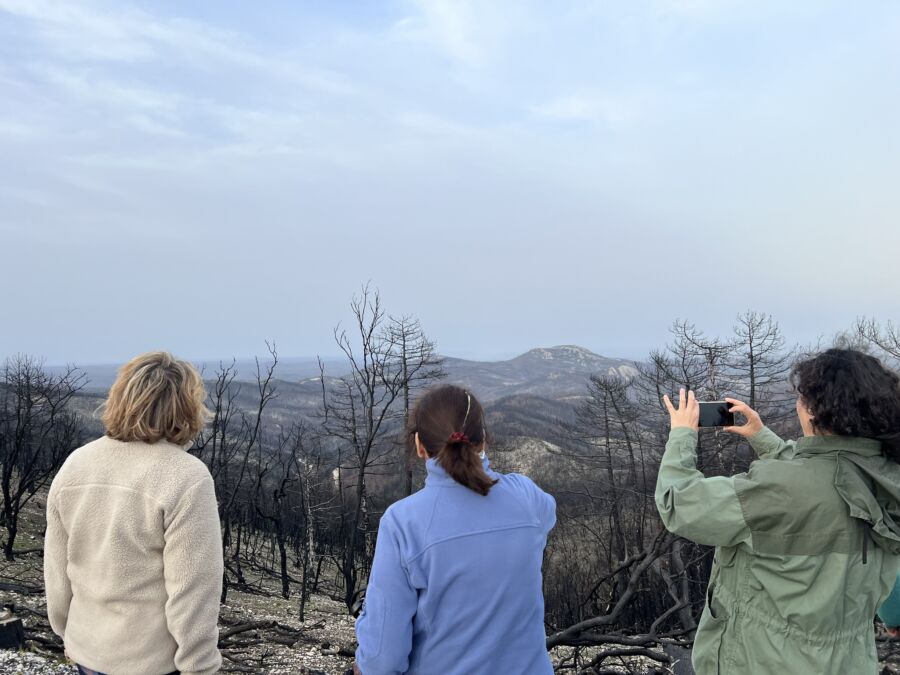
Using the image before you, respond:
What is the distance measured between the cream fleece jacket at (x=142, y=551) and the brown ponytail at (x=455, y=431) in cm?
98

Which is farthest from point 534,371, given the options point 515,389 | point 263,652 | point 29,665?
point 29,665

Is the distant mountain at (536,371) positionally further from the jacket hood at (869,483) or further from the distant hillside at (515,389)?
the jacket hood at (869,483)

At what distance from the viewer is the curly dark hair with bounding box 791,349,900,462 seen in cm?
213

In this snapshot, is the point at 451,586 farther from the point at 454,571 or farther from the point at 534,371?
the point at 534,371

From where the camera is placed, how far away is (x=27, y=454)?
2464 centimetres

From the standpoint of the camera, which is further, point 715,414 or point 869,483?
point 715,414

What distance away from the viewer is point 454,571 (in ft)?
6.51

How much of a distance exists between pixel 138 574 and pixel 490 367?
183943 millimetres

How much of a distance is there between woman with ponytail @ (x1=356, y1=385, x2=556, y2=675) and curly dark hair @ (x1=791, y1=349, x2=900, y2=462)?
1129 mm

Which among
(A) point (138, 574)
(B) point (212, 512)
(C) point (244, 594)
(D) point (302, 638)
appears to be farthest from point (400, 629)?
(C) point (244, 594)

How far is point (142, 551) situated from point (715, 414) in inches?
100

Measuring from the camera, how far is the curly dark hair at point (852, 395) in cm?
213

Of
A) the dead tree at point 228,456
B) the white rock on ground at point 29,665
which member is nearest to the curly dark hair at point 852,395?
the white rock on ground at point 29,665

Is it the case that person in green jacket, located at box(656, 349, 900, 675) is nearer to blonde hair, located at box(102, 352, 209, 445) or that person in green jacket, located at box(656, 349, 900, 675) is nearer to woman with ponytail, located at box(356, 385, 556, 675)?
woman with ponytail, located at box(356, 385, 556, 675)
